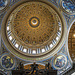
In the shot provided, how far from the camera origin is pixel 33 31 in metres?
29.8

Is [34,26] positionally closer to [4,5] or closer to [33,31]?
[33,31]

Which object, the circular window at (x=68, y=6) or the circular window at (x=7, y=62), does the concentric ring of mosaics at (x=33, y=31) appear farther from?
the circular window at (x=68, y=6)

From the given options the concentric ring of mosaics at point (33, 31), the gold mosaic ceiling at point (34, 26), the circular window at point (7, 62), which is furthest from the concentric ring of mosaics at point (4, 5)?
the circular window at point (7, 62)

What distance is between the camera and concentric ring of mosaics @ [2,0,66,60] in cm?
2384

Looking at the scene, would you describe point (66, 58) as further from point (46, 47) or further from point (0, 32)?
point (0, 32)

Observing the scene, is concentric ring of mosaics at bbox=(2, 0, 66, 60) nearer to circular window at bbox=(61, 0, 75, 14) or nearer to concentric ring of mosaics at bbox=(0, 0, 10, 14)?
concentric ring of mosaics at bbox=(0, 0, 10, 14)

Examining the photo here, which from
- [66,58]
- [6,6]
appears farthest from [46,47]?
[6,6]

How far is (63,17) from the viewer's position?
21.0 meters

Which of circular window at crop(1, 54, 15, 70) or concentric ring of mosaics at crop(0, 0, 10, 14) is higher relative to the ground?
concentric ring of mosaics at crop(0, 0, 10, 14)

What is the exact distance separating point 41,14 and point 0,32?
33.1ft

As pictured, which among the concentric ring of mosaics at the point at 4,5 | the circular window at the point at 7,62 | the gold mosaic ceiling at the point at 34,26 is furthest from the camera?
the gold mosaic ceiling at the point at 34,26

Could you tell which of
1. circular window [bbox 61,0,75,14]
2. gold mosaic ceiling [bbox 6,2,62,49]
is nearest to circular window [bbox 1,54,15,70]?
gold mosaic ceiling [bbox 6,2,62,49]

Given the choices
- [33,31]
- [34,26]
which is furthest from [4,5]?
[33,31]

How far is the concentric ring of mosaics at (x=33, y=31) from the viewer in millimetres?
23844
